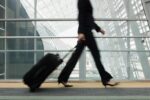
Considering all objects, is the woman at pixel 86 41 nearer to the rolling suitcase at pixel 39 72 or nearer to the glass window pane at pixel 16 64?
the rolling suitcase at pixel 39 72

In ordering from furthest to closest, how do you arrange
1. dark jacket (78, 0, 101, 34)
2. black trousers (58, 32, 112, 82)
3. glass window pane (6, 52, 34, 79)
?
1. glass window pane (6, 52, 34, 79)
2. black trousers (58, 32, 112, 82)
3. dark jacket (78, 0, 101, 34)

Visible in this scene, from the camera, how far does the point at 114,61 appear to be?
15109mm

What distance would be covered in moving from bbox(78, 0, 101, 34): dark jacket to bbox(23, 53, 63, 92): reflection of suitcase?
0.61 m

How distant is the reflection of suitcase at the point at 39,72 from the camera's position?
6246mm

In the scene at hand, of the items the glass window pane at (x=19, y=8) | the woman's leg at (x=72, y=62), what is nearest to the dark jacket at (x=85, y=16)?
the woman's leg at (x=72, y=62)

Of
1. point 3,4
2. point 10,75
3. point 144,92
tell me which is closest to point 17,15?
point 3,4

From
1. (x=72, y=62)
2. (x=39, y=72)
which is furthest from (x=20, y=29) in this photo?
(x=39, y=72)

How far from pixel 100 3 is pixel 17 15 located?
401 centimetres

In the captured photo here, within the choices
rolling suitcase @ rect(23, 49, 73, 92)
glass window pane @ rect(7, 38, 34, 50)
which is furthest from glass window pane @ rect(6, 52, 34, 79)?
rolling suitcase @ rect(23, 49, 73, 92)

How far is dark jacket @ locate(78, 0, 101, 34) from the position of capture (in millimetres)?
6414

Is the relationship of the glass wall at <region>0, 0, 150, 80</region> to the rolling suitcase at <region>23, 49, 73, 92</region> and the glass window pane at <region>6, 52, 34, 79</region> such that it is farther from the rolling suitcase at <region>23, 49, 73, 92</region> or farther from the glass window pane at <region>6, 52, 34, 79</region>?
the rolling suitcase at <region>23, 49, 73, 92</region>

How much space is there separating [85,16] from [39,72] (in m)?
1.04

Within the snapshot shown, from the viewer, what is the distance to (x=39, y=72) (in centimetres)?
625

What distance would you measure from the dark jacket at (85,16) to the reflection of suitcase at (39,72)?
61 cm
